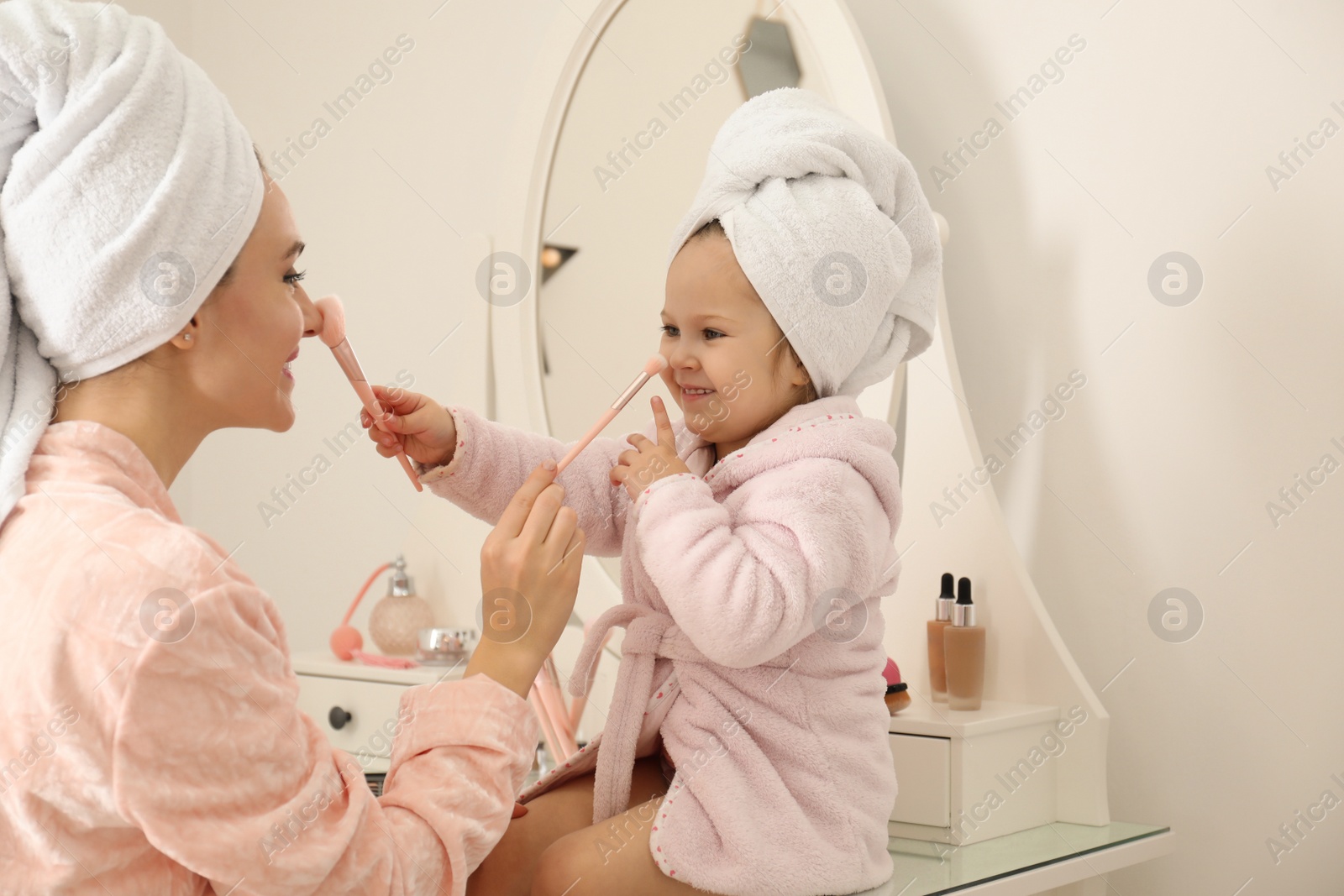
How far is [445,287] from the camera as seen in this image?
6.74ft

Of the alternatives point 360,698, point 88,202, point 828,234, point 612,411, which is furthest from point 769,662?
point 360,698

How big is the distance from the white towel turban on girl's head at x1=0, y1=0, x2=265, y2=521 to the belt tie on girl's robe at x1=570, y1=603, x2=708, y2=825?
1.47 feet

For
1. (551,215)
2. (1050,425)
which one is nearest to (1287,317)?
(1050,425)

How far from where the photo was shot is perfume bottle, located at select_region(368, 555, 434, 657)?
1.62 meters

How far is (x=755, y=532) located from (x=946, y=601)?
44cm

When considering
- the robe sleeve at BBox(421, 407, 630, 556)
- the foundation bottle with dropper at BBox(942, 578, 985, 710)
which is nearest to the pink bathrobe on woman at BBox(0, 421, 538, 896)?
the robe sleeve at BBox(421, 407, 630, 556)

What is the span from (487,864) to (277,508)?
1394 millimetres

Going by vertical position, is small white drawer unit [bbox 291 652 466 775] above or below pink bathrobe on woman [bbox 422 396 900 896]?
below

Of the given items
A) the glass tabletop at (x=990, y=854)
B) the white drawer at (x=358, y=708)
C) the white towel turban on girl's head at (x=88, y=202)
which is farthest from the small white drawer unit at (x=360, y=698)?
the white towel turban on girl's head at (x=88, y=202)

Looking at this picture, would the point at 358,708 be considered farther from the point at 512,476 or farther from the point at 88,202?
the point at 88,202

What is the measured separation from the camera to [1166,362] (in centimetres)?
132

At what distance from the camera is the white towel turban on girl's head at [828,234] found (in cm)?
94

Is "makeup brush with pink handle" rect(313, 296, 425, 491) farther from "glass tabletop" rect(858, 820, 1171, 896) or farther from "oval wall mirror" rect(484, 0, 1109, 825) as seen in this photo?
"glass tabletop" rect(858, 820, 1171, 896)

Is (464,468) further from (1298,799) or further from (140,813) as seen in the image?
(1298,799)
